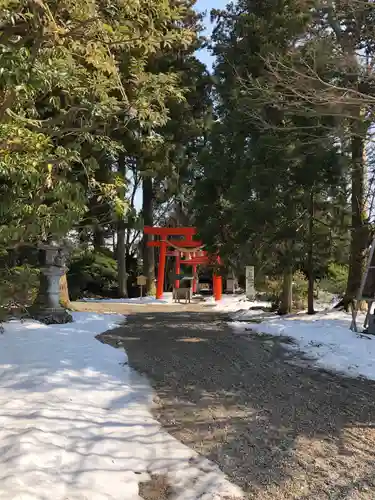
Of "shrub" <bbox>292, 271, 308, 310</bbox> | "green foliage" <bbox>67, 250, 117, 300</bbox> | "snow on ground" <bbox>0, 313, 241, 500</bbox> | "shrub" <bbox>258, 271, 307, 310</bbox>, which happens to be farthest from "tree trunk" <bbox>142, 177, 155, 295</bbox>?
"snow on ground" <bbox>0, 313, 241, 500</bbox>

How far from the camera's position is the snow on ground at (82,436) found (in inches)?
128

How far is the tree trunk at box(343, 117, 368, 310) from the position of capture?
11.7 meters

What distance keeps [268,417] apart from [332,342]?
3.80m

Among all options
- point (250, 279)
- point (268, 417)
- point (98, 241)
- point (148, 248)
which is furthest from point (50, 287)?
point (98, 241)

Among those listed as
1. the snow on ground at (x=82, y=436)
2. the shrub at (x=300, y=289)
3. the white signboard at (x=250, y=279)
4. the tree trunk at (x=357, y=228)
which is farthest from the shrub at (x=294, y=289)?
the snow on ground at (x=82, y=436)

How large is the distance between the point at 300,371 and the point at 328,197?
6.65 metres

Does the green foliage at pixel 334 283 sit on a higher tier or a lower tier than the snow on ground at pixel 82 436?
higher

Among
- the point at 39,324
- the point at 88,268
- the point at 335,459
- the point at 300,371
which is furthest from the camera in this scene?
the point at 88,268

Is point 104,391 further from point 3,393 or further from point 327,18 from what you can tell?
point 327,18

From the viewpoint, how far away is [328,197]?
1230cm

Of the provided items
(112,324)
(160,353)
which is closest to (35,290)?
(112,324)

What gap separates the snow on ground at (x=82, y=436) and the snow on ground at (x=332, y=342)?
2.85 metres

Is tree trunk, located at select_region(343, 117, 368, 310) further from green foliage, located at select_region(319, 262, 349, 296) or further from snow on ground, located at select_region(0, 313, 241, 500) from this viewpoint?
snow on ground, located at select_region(0, 313, 241, 500)

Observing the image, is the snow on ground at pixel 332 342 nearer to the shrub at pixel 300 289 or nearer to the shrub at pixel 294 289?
the shrub at pixel 294 289
